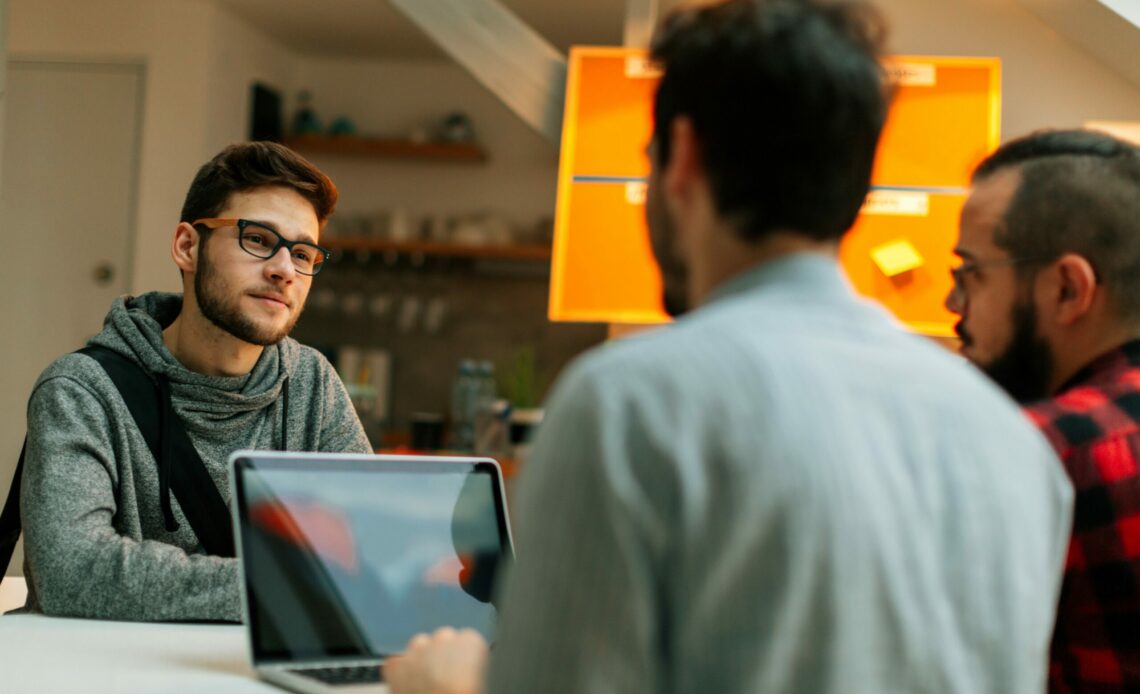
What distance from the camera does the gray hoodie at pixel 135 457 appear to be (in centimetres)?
153

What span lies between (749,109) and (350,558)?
0.76 meters

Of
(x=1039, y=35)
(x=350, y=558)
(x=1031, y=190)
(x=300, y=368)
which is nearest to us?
(x=350, y=558)

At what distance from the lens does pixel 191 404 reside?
1.80 m

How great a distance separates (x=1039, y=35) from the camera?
12.7 ft

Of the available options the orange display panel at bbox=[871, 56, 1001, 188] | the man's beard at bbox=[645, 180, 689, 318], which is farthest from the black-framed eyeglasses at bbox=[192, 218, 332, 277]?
the orange display panel at bbox=[871, 56, 1001, 188]

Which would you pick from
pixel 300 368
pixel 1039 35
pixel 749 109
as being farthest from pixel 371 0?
pixel 749 109

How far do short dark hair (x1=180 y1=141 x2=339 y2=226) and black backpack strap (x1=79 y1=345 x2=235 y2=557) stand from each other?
0.30 metres

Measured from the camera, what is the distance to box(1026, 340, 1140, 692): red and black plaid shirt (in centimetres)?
124

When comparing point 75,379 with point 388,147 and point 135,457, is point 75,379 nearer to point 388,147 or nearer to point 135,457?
point 135,457

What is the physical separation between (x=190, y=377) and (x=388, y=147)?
4511 millimetres

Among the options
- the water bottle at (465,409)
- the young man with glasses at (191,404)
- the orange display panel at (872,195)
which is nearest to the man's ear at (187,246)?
the young man with glasses at (191,404)

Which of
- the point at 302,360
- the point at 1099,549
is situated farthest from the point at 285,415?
the point at 1099,549

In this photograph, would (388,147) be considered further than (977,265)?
Yes

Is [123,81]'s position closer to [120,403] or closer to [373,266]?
[373,266]
